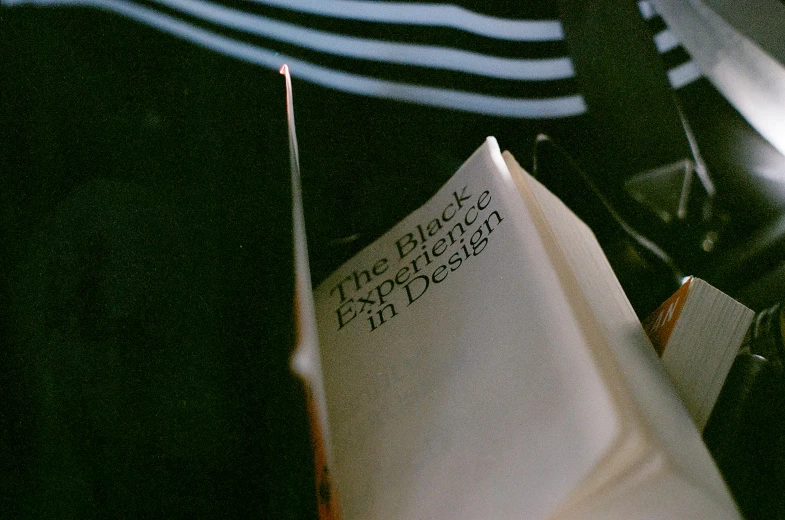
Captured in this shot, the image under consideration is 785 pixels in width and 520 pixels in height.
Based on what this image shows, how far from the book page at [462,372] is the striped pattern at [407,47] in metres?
0.40

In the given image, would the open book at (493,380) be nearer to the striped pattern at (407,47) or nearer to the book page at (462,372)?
the book page at (462,372)

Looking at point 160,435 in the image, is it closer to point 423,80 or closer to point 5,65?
point 5,65

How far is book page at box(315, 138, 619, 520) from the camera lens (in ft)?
1.05

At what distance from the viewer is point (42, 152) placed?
0.43m

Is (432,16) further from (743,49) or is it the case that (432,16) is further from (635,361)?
(635,361)

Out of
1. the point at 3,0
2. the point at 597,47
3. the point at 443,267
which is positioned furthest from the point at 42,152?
the point at 597,47

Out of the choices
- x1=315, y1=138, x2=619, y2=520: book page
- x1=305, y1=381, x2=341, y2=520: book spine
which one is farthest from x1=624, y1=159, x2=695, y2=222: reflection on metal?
x1=305, y1=381, x2=341, y2=520: book spine

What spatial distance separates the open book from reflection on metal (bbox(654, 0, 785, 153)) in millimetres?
293

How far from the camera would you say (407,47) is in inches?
33.7

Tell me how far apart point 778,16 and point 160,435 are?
2.36 feet

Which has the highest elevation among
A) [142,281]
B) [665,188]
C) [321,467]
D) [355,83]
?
[355,83]

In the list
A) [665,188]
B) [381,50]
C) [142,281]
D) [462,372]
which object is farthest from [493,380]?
[381,50]

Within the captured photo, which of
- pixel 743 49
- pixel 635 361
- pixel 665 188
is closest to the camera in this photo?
pixel 635 361

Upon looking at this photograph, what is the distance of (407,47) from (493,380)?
2.10 feet
